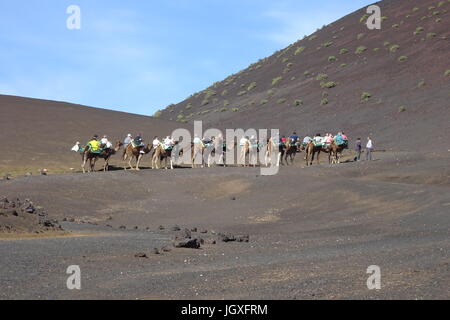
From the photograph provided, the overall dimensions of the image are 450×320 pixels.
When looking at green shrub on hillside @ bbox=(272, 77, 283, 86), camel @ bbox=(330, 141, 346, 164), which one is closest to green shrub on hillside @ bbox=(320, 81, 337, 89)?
green shrub on hillside @ bbox=(272, 77, 283, 86)

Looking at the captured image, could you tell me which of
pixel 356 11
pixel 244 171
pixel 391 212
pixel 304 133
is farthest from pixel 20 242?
pixel 356 11

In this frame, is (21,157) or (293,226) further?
(21,157)

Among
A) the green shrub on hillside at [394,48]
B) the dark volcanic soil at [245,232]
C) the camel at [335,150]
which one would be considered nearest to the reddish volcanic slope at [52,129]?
the dark volcanic soil at [245,232]

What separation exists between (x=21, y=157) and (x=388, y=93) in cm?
3932

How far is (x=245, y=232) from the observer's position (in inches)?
983

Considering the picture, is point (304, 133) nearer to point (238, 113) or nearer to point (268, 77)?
point (238, 113)

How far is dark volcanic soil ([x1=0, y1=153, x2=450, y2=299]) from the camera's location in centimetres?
1252

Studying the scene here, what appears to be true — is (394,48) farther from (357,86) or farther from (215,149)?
(215,149)

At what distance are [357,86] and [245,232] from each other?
5851 cm

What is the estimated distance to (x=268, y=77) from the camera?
341 feet

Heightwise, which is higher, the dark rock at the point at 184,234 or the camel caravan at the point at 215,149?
the camel caravan at the point at 215,149

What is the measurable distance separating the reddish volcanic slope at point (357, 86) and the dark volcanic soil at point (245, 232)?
22.7 meters

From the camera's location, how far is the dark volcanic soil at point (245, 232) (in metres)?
12.5

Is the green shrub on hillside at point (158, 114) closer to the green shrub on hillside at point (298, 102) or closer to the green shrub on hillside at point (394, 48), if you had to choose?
the green shrub on hillside at point (298, 102)
